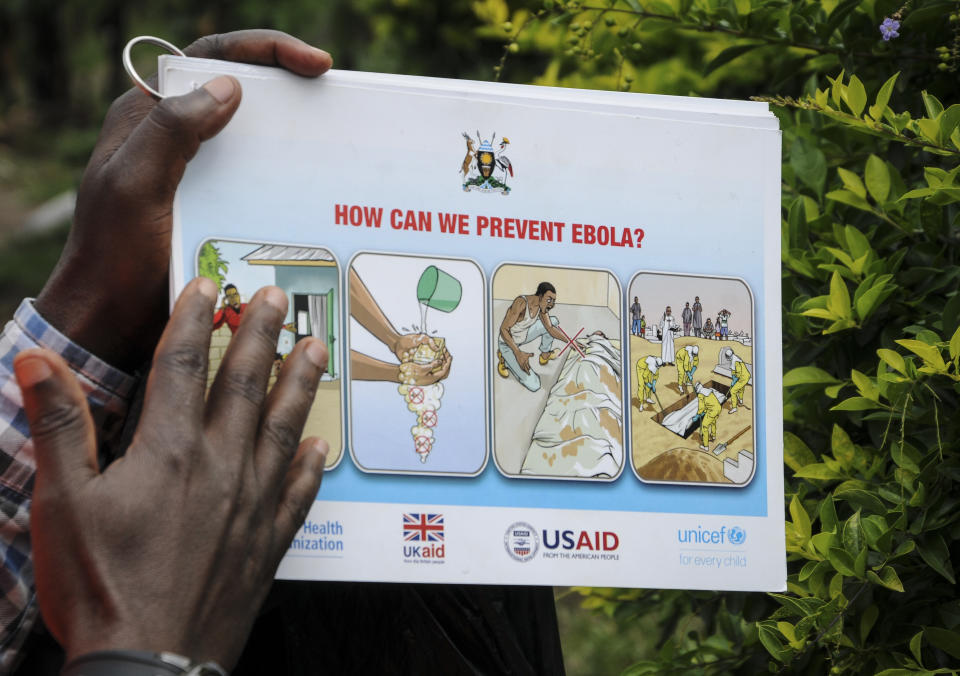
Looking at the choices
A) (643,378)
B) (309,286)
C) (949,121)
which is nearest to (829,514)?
(643,378)

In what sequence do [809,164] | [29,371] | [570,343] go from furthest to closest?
[809,164] → [570,343] → [29,371]

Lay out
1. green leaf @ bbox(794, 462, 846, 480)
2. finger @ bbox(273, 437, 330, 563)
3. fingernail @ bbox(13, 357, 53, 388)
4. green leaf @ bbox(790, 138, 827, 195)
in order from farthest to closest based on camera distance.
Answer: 1. green leaf @ bbox(790, 138, 827, 195)
2. green leaf @ bbox(794, 462, 846, 480)
3. finger @ bbox(273, 437, 330, 563)
4. fingernail @ bbox(13, 357, 53, 388)

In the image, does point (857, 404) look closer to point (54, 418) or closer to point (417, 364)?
point (417, 364)

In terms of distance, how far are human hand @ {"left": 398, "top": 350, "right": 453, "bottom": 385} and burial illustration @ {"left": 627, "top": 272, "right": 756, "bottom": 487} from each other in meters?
0.24

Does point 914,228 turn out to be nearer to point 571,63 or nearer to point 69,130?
point 571,63

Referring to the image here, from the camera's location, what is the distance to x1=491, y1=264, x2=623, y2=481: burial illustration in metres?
1.33

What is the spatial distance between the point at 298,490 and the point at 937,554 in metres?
0.87

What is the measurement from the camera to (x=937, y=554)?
146 centimetres

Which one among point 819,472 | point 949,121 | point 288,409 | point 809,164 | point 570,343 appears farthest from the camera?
point 809,164

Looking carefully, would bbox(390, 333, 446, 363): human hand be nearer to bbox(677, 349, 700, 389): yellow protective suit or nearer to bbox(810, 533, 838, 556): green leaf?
bbox(677, 349, 700, 389): yellow protective suit

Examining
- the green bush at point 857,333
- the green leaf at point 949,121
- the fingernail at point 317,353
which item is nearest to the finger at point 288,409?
the fingernail at point 317,353

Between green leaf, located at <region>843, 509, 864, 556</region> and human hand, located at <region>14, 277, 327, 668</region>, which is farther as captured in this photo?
green leaf, located at <region>843, 509, 864, 556</region>

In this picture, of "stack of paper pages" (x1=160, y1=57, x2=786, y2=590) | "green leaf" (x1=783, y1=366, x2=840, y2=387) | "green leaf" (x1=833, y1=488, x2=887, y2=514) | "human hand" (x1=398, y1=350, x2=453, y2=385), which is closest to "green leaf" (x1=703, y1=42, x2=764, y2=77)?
"stack of paper pages" (x1=160, y1=57, x2=786, y2=590)

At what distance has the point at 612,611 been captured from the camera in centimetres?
214
